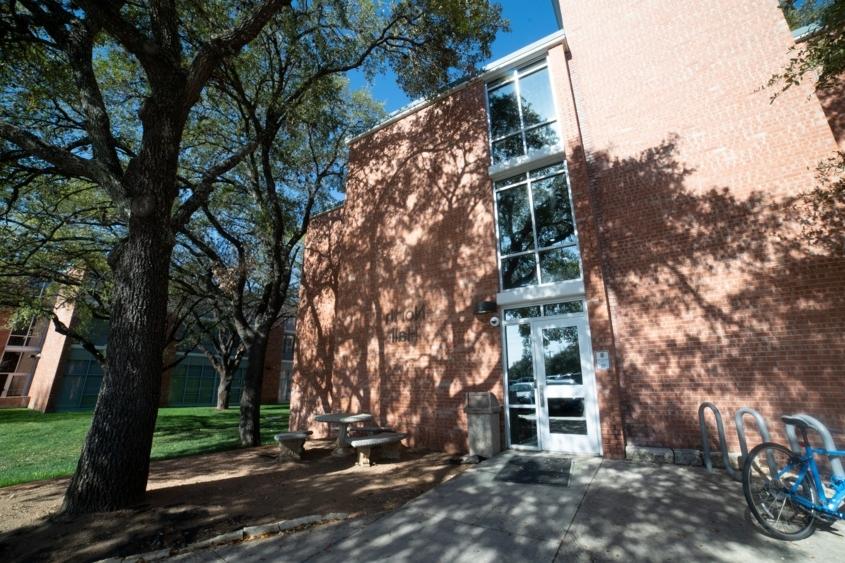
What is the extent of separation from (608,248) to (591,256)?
420 mm

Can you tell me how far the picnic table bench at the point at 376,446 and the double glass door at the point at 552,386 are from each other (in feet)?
7.38

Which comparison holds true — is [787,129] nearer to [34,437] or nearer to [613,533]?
[613,533]

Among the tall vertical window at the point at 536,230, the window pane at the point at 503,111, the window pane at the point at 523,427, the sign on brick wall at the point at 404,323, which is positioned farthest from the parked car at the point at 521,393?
the window pane at the point at 503,111

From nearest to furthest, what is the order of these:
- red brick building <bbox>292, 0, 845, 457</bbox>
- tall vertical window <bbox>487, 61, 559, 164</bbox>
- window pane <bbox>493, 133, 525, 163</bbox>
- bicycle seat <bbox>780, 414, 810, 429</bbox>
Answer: bicycle seat <bbox>780, 414, 810, 429</bbox>
red brick building <bbox>292, 0, 845, 457</bbox>
tall vertical window <bbox>487, 61, 559, 164</bbox>
window pane <bbox>493, 133, 525, 163</bbox>

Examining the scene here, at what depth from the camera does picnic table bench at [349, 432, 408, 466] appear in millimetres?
6312

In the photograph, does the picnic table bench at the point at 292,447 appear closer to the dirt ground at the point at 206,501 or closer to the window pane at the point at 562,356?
the dirt ground at the point at 206,501

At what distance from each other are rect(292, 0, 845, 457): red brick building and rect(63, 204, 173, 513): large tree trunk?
16.7 ft

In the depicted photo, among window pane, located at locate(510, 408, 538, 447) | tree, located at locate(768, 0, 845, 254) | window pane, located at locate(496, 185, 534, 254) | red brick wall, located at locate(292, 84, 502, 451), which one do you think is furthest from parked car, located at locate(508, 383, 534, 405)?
tree, located at locate(768, 0, 845, 254)

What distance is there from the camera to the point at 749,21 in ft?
22.0

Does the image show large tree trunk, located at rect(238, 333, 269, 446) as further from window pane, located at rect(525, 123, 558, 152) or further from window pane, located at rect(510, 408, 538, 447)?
window pane, located at rect(525, 123, 558, 152)

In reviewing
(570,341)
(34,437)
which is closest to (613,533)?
(570,341)

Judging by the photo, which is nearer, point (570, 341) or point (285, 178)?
point (570, 341)

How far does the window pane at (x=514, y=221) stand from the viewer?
7.89 m

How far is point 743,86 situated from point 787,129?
1.11m
